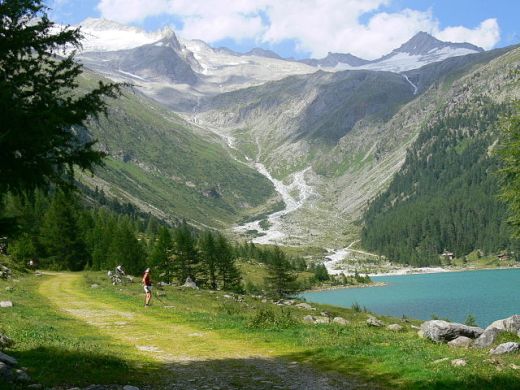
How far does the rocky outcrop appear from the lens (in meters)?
22.8

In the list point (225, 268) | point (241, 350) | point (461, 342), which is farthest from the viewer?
point (225, 268)

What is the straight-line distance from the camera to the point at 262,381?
1777cm

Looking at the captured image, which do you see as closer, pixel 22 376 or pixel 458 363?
pixel 22 376

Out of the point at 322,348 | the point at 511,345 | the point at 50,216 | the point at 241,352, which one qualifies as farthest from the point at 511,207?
the point at 50,216

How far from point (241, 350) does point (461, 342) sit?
10286 millimetres

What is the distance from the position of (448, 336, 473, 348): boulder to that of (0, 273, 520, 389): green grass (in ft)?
1.85

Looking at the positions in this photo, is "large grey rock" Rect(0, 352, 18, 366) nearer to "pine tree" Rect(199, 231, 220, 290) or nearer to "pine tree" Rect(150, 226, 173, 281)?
"pine tree" Rect(150, 226, 173, 281)

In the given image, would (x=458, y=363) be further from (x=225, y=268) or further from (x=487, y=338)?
(x=225, y=268)

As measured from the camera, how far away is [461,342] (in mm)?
23531

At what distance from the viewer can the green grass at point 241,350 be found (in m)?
17.4

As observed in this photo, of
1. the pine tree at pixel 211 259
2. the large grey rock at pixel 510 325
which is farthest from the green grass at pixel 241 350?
the pine tree at pixel 211 259

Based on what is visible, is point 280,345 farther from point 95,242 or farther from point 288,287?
point 288,287

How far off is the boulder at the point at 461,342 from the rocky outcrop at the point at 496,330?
435 millimetres

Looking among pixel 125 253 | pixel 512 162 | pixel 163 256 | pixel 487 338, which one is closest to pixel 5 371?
pixel 487 338
